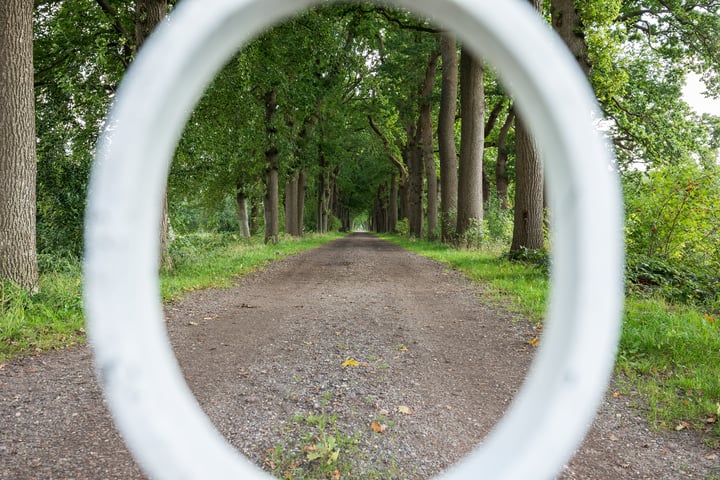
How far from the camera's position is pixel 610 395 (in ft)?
12.3

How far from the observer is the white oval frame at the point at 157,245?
935mm

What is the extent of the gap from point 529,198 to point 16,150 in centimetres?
926

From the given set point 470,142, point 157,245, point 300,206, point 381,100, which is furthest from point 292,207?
point 157,245

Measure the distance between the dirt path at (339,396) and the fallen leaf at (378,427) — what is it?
37 mm

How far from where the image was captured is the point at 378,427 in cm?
307

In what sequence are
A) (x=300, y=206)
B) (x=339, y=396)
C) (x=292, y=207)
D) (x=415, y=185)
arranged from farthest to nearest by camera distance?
(x=300, y=206) → (x=292, y=207) → (x=415, y=185) → (x=339, y=396)

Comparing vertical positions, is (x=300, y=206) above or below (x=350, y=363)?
above

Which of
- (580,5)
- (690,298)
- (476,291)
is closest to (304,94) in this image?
(580,5)

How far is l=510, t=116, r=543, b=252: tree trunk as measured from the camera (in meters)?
10.6

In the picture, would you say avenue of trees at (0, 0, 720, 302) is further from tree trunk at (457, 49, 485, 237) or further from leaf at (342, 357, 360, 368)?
leaf at (342, 357, 360, 368)

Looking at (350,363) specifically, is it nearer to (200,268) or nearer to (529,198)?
(200,268)

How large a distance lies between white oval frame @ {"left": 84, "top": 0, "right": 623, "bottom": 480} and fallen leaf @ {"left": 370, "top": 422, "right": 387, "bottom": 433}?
6.86 feet

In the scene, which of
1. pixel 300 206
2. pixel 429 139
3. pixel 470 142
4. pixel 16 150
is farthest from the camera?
pixel 300 206

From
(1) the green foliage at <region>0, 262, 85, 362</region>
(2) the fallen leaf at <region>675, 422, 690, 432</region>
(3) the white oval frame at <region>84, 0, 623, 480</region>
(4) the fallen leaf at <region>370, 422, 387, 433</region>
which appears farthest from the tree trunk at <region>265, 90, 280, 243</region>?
(3) the white oval frame at <region>84, 0, 623, 480</region>
